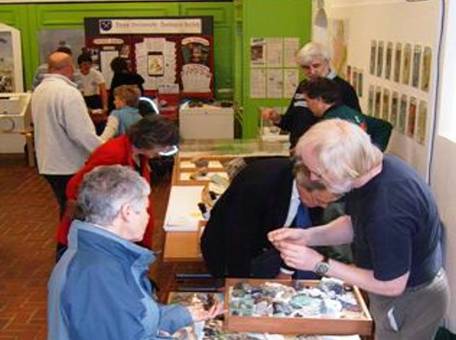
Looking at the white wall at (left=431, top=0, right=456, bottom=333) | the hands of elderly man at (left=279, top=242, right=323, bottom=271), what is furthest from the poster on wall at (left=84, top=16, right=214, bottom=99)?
the hands of elderly man at (left=279, top=242, right=323, bottom=271)

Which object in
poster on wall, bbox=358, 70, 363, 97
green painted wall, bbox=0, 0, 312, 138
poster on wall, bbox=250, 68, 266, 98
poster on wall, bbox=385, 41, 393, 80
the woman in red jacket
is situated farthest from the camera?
green painted wall, bbox=0, 0, 312, 138

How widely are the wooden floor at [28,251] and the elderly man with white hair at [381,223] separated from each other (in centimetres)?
231

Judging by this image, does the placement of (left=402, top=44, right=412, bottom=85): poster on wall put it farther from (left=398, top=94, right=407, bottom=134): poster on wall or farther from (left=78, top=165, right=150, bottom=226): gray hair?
(left=78, top=165, right=150, bottom=226): gray hair

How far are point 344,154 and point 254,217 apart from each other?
79cm

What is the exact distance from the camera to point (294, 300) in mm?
2471

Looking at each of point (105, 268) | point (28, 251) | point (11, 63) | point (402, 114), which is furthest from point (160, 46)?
point (105, 268)

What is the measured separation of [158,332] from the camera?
2.24 meters

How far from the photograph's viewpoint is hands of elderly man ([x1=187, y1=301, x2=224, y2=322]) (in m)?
2.33

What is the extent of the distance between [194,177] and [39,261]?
1457 millimetres

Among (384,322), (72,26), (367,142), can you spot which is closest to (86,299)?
(367,142)

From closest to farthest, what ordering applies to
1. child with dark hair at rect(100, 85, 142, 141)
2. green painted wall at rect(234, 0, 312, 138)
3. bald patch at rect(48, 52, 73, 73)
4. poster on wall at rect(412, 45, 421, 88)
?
poster on wall at rect(412, 45, 421, 88) < bald patch at rect(48, 52, 73, 73) < child with dark hair at rect(100, 85, 142, 141) < green painted wall at rect(234, 0, 312, 138)

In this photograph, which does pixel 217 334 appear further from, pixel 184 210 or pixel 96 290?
pixel 184 210

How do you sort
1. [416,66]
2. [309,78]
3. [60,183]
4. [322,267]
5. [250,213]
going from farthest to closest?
[309,78], [60,183], [416,66], [250,213], [322,267]

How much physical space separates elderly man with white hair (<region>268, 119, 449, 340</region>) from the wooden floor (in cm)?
231
